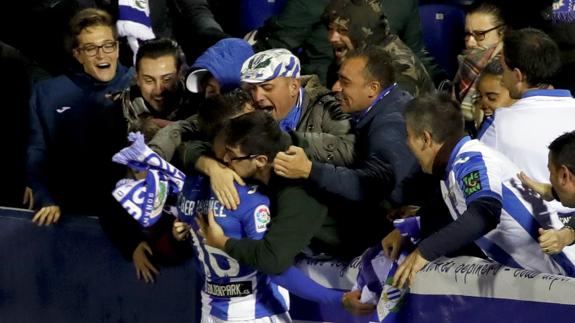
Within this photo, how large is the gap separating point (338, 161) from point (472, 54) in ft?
4.37

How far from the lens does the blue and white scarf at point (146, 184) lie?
20.8 feet

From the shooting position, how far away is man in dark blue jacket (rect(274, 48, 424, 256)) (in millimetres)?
6188

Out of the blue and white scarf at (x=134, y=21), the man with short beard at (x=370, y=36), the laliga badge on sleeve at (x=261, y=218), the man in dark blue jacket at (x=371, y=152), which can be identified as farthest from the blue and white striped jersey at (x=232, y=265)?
the blue and white scarf at (x=134, y=21)

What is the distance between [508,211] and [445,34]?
2.82 m

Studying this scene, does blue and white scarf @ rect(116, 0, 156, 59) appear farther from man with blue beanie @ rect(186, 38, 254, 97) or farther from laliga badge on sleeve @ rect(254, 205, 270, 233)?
laliga badge on sleeve @ rect(254, 205, 270, 233)

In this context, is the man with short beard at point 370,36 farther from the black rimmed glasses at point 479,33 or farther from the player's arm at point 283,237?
the player's arm at point 283,237

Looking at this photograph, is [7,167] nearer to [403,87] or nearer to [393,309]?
[403,87]

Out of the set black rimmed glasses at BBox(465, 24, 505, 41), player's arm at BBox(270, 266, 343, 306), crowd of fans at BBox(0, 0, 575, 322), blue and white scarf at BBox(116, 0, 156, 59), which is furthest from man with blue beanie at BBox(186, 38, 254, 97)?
player's arm at BBox(270, 266, 343, 306)

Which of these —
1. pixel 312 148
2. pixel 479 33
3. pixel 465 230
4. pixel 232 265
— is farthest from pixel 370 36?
pixel 465 230

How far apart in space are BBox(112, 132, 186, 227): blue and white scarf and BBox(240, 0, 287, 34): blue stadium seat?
8.35ft

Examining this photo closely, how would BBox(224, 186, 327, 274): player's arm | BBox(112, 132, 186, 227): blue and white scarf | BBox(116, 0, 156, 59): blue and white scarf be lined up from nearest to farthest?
BBox(224, 186, 327, 274): player's arm → BBox(112, 132, 186, 227): blue and white scarf → BBox(116, 0, 156, 59): blue and white scarf

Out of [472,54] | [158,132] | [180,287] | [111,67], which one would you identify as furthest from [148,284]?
[472,54]

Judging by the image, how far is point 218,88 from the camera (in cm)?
737

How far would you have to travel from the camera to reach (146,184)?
6.47 metres
